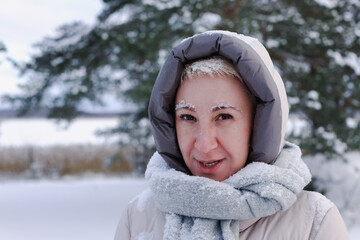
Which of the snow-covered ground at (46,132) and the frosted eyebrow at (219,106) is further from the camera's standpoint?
the snow-covered ground at (46,132)

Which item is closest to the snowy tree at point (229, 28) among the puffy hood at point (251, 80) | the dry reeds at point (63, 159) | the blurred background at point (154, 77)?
the blurred background at point (154, 77)

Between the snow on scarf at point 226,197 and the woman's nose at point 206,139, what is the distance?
0.09 metres

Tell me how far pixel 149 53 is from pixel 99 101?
2.34m

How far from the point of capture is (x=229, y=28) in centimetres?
426

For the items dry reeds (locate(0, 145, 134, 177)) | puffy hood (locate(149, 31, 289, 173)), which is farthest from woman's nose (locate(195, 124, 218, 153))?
dry reeds (locate(0, 145, 134, 177))

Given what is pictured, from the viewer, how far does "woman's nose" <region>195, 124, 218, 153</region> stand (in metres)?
1.13

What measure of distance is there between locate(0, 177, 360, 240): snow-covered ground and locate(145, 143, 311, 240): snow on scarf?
11.9 ft

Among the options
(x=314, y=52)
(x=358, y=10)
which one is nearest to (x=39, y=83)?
(x=314, y=52)

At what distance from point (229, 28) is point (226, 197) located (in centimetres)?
345

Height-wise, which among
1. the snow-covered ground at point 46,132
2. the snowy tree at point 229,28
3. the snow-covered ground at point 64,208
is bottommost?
the snow-covered ground at point 46,132

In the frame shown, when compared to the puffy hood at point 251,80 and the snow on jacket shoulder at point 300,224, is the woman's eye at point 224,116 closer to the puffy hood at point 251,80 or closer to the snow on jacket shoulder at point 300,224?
the puffy hood at point 251,80

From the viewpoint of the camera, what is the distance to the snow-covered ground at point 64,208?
482 centimetres

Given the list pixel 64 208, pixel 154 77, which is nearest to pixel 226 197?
pixel 154 77

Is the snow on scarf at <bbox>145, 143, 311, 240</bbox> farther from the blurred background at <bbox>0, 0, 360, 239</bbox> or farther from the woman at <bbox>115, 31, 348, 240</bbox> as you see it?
the blurred background at <bbox>0, 0, 360, 239</bbox>
